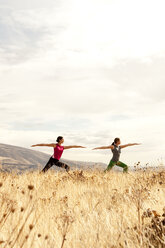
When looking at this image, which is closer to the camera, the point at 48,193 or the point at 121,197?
the point at 121,197

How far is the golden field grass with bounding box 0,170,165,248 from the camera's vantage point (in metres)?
3.17

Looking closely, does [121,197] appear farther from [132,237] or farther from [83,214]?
[132,237]

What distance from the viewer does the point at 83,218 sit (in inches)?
178

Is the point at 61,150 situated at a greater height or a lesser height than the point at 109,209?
greater

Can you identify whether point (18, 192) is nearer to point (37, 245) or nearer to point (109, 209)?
point (109, 209)

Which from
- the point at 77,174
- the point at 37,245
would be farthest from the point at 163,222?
the point at 77,174

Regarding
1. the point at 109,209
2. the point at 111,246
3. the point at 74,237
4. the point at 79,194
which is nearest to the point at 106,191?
the point at 79,194

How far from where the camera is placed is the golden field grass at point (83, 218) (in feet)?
10.4

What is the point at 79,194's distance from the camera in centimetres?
646

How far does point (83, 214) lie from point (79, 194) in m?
1.65

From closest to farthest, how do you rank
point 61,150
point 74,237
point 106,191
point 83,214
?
1. point 74,237
2. point 83,214
3. point 106,191
4. point 61,150

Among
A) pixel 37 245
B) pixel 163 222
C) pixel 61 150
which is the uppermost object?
pixel 61 150

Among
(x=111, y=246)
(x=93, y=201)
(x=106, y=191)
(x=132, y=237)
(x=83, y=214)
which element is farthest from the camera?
(x=106, y=191)

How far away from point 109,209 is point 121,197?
733 mm
